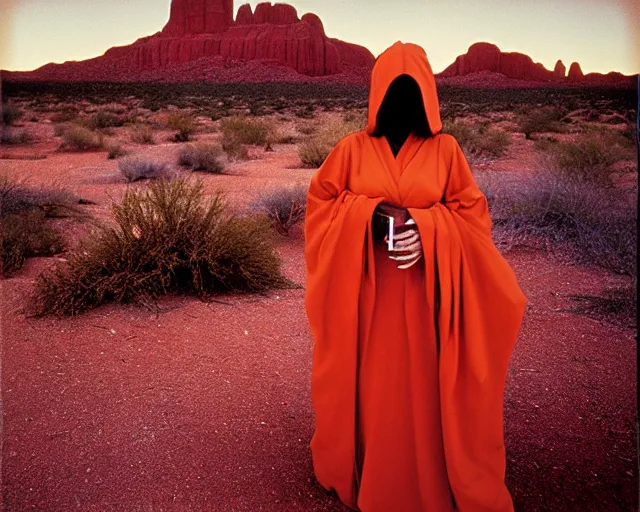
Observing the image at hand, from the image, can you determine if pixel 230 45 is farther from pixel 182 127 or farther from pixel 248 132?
pixel 248 132

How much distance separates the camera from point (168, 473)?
302 centimetres

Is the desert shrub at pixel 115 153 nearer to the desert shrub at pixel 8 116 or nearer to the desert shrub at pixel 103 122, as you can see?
the desert shrub at pixel 103 122

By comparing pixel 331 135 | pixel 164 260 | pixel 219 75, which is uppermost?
pixel 219 75

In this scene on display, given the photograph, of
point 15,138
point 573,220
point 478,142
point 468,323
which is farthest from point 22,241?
point 15,138

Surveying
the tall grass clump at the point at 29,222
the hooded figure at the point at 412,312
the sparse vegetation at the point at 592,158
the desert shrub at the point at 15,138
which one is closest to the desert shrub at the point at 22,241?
the tall grass clump at the point at 29,222

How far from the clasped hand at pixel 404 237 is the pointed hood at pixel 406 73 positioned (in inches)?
13.8

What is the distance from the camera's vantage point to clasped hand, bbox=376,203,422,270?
7.50 feet

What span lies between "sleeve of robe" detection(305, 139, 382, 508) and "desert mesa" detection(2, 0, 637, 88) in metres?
52.0

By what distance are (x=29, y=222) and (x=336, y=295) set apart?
20.4ft

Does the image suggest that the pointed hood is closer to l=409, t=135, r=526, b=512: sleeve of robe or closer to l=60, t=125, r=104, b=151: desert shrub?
l=409, t=135, r=526, b=512: sleeve of robe

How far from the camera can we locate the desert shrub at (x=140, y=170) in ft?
40.2

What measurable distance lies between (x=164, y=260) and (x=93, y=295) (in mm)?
707

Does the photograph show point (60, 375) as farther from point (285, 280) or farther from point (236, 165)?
point (236, 165)

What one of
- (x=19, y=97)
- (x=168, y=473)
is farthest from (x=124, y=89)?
(x=168, y=473)
